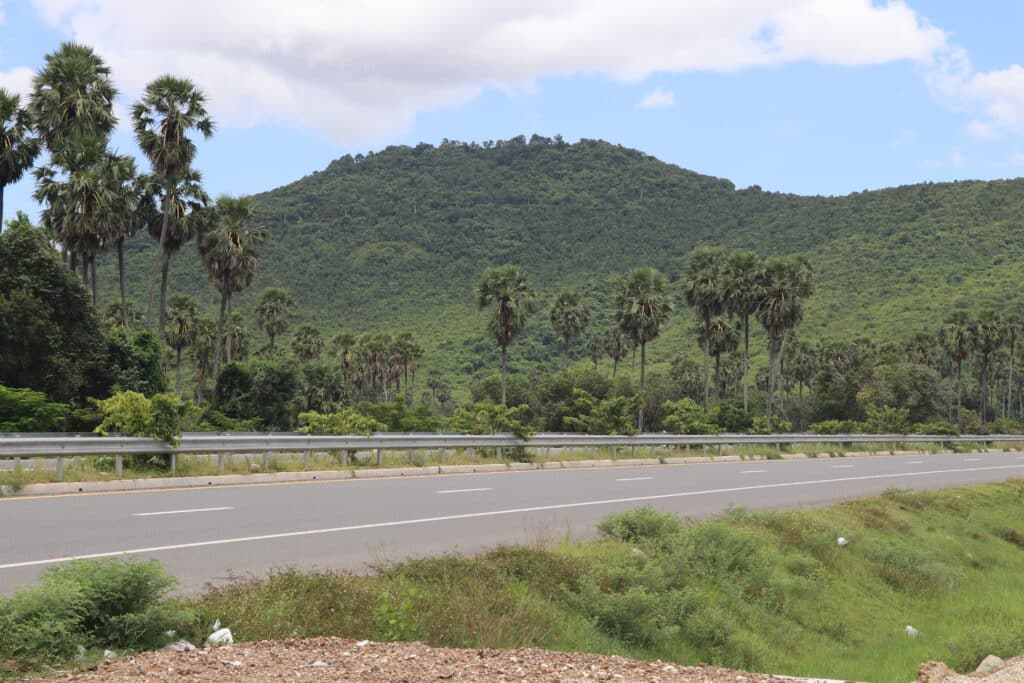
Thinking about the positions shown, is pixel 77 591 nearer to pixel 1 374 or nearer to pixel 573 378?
pixel 1 374

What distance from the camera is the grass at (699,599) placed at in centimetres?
Answer: 784

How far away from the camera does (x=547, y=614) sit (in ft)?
29.0

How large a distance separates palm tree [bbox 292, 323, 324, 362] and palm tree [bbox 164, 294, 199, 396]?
13982 millimetres

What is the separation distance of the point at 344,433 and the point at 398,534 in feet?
48.1

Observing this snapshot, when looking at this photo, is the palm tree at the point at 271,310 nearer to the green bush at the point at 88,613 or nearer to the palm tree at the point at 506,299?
the palm tree at the point at 506,299

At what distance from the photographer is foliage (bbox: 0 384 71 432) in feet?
112

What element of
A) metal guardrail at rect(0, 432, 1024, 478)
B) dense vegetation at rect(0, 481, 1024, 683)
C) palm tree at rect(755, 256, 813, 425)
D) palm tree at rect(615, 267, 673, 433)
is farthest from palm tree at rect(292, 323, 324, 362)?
dense vegetation at rect(0, 481, 1024, 683)

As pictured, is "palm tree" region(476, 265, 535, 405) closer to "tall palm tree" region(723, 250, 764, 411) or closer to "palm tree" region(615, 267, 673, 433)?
"palm tree" region(615, 267, 673, 433)

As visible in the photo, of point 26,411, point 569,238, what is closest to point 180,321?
point 26,411

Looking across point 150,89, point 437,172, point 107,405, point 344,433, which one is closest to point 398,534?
point 107,405

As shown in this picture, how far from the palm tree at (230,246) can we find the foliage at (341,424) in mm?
28065

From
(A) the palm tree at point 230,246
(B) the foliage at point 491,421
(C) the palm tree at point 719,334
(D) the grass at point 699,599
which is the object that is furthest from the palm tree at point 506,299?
(D) the grass at point 699,599

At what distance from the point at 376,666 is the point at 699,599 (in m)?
5.06

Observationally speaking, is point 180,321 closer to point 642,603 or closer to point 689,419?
point 689,419
